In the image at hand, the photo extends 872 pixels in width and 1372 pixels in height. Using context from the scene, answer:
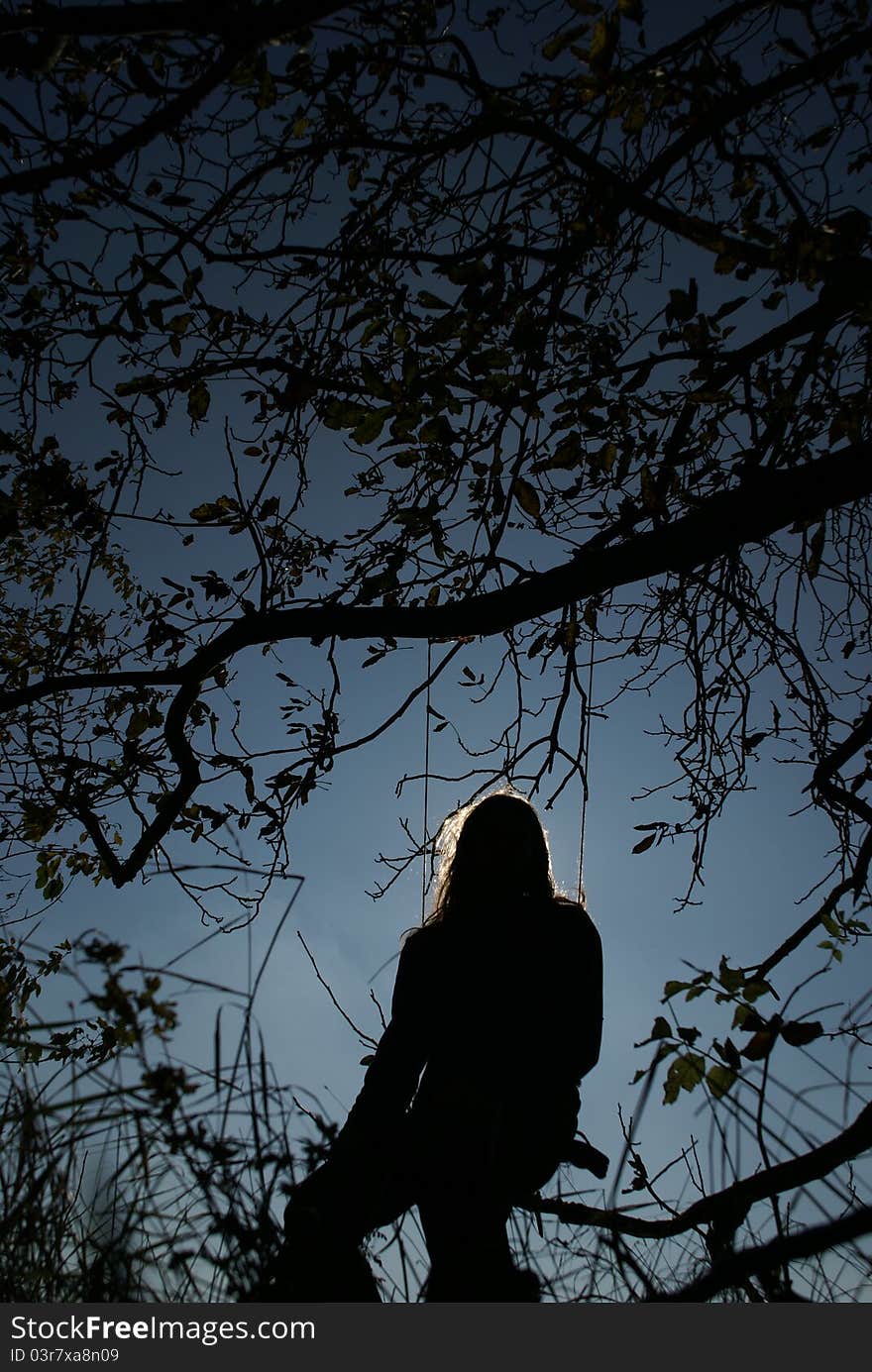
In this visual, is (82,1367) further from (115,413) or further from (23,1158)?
(115,413)

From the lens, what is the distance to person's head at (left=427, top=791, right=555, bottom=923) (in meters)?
2.77

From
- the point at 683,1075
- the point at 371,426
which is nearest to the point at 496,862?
the point at 683,1075

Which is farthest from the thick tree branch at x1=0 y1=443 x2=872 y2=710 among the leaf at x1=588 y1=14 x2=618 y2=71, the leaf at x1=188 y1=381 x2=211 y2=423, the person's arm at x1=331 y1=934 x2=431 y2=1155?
the leaf at x1=588 y1=14 x2=618 y2=71

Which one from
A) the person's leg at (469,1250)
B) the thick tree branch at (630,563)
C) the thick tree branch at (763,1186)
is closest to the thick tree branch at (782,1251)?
the thick tree branch at (763,1186)

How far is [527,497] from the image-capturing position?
2.93 metres

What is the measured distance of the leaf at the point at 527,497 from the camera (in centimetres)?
290

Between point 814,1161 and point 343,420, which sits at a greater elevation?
point 343,420

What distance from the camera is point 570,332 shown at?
3.62 metres

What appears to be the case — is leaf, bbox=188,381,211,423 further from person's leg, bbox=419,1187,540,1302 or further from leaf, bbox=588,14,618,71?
person's leg, bbox=419,1187,540,1302

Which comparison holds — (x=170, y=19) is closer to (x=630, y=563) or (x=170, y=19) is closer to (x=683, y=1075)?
(x=630, y=563)

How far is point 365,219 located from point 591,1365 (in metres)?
4.20

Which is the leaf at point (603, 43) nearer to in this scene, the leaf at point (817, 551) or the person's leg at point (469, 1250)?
the leaf at point (817, 551)

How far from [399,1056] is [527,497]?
6.43 feet

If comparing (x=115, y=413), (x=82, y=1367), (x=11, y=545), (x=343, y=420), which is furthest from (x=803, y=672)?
(x=11, y=545)
